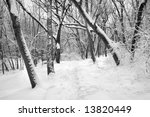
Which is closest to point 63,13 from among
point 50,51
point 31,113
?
point 50,51

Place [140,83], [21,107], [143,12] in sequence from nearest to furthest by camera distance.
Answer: [21,107]
[140,83]
[143,12]

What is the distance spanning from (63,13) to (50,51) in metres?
5.45

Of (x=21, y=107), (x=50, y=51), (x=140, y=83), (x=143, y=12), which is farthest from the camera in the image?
(x=50, y=51)

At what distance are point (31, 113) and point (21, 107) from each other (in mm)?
521

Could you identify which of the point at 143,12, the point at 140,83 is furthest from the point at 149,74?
the point at 143,12

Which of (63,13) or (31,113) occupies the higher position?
(63,13)

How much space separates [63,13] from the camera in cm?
1141

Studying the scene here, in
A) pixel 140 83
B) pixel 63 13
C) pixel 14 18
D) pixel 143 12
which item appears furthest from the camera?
pixel 63 13

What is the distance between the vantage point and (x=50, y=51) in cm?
725

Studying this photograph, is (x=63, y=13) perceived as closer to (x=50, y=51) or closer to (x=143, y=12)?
(x=50, y=51)

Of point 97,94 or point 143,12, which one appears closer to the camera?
point 97,94

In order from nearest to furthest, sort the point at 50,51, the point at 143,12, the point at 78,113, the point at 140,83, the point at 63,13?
the point at 78,113, the point at 140,83, the point at 143,12, the point at 50,51, the point at 63,13

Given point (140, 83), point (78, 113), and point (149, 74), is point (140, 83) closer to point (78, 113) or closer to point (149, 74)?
point (149, 74)

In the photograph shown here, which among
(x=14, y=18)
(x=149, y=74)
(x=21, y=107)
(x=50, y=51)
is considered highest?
(x=14, y=18)
